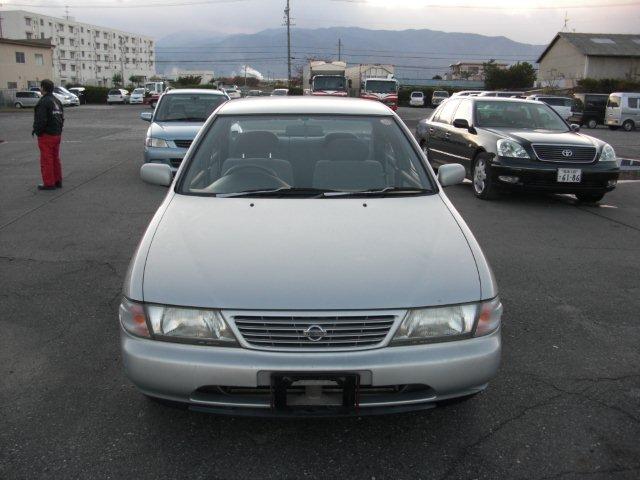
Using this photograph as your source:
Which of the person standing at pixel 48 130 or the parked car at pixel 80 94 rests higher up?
the parked car at pixel 80 94

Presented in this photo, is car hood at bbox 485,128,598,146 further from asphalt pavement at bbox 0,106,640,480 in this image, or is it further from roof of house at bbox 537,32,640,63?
roof of house at bbox 537,32,640,63

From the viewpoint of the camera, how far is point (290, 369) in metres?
2.28

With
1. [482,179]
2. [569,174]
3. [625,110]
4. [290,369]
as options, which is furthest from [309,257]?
[625,110]

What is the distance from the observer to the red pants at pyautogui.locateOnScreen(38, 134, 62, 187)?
8906 millimetres

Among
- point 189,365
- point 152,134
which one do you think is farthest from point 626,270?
point 152,134

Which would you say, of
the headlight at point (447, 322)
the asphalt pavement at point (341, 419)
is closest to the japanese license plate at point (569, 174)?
the asphalt pavement at point (341, 419)

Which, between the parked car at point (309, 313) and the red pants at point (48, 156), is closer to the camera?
the parked car at point (309, 313)

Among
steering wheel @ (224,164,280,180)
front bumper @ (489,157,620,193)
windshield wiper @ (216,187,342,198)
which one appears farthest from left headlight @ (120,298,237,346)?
front bumper @ (489,157,620,193)

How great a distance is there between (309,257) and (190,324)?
0.60m

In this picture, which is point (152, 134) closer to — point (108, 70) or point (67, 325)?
point (67, 325)

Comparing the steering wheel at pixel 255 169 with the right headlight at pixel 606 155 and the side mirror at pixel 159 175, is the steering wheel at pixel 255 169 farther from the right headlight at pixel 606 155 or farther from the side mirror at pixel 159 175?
the right headlight at pixel 606 155

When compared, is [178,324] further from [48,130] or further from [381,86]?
[381,86]

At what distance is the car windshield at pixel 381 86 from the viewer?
31.8 metres

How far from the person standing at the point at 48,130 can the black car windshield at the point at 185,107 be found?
1.73 metres
